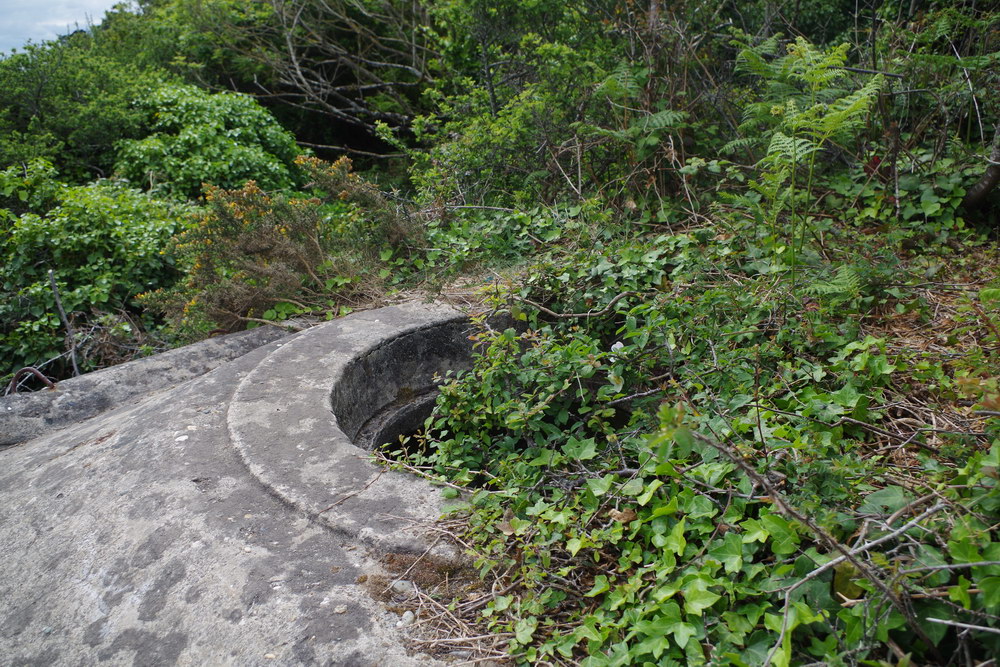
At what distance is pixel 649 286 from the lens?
3.47m

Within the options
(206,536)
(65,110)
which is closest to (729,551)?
(206,536)

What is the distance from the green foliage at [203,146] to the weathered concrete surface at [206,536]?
18.4 feet

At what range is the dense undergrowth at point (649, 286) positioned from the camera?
169 cm

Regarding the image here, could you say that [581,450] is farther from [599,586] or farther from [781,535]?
[781,535]

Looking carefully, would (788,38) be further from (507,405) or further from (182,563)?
(182,563)

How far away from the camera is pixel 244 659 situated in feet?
5.81

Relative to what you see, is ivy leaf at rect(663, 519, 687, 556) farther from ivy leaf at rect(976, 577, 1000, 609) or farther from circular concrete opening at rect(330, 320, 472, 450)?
circular concrete opening at rect(330, 320, 472, 450)

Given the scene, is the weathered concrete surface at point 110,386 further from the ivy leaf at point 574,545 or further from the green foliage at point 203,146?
the green foliage at point 203,146

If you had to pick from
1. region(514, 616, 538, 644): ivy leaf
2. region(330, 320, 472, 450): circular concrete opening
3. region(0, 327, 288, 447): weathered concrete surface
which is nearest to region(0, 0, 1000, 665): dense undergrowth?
region(514, 616, 538, 644): ivy leaf

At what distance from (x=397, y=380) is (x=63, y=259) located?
15.6ft

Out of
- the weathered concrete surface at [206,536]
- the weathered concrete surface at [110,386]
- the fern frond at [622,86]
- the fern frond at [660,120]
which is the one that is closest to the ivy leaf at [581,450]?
the weathered concrete surface at [206,536]

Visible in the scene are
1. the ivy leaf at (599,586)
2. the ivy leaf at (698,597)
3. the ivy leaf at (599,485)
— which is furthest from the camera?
the ivy leaf at (599,485)

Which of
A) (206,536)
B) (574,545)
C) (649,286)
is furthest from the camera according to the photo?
(649,286)

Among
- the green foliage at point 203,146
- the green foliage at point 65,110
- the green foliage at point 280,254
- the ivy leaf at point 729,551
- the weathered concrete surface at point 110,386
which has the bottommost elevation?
the ivy leaf at point 729,551
